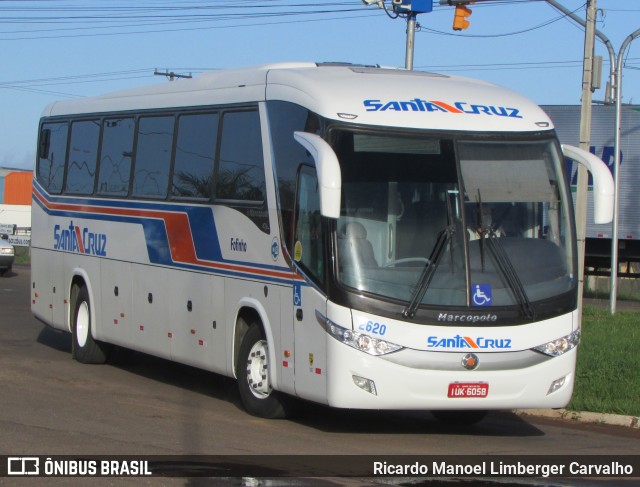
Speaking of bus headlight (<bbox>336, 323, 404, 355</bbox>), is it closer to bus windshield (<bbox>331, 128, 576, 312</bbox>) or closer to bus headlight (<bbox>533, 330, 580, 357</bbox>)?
bus windshield (<bbox>331, 128, 576, 312</bbox>)

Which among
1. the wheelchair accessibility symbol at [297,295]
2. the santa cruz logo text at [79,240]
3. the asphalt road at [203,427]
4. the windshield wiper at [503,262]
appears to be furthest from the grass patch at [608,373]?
the santa cruz logo text at [79,240]

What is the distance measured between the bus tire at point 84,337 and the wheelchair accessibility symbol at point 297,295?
580 cm

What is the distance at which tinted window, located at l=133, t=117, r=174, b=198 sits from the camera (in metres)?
13.9

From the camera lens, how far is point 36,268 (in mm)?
17938

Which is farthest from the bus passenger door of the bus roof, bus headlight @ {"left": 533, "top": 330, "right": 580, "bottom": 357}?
bus headlight @ {"left": 533, "top": 330, "right": 580, "bottom": 357}

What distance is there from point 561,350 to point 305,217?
264 centimetres

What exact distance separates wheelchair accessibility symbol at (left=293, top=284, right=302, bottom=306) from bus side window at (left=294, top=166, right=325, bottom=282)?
0.74ft

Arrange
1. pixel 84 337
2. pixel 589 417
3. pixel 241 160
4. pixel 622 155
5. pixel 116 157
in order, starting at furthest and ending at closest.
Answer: pixel 622 155 → pixel 84 337 → pixel 116 157 → pixel 589 417 → pixel 241 160

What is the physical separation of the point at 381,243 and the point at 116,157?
607 centimetres

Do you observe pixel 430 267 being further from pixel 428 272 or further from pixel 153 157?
pixel 153 157

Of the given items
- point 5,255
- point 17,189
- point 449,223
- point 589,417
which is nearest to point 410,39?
point 589,417

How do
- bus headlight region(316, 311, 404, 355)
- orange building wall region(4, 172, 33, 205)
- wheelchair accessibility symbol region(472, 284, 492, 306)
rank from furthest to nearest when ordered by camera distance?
orange building wall region(4, 172, 33, 205) → wheelchair accessibility symbol region(472, 284, 492, 306) → bus headlight region(316, 311, 404, 355)

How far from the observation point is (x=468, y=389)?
10234 millimetres

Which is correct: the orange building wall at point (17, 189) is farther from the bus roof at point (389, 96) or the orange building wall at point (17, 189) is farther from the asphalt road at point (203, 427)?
the bus roof at point (389, 96)
